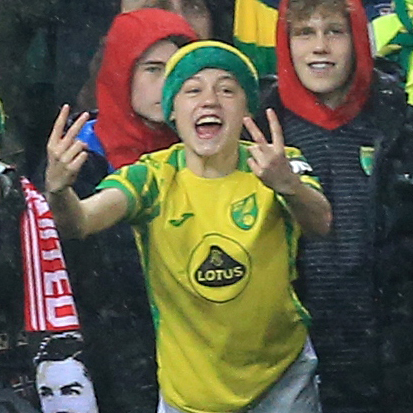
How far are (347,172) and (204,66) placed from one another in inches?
13.1

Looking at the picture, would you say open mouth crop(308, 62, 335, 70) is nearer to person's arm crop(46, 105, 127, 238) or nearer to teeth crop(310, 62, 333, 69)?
teeth crop(310, 62, 333, 69)

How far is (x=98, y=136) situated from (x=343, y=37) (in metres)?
0.41

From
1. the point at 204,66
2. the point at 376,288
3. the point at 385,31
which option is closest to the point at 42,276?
the point at 204,66

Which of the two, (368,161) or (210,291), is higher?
(368,161)

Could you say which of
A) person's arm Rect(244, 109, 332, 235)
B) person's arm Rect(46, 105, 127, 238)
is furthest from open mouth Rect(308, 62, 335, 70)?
person's arm Rect(46, 105, 127, 238)

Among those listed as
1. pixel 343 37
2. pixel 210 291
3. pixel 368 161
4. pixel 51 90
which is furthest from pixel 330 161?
pixel 51 90

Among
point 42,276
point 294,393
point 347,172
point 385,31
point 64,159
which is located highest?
point 385,31

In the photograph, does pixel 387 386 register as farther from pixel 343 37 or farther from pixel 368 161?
pixel 343 37

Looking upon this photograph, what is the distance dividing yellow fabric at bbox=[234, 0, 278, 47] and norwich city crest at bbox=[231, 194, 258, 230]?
14.9 inches

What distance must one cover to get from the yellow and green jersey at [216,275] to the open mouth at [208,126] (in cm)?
6

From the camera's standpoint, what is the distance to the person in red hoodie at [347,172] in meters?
2.06

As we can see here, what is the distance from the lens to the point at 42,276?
2.00 m

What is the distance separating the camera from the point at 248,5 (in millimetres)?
2164

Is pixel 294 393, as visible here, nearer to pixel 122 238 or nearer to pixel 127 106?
pixel 122 238
